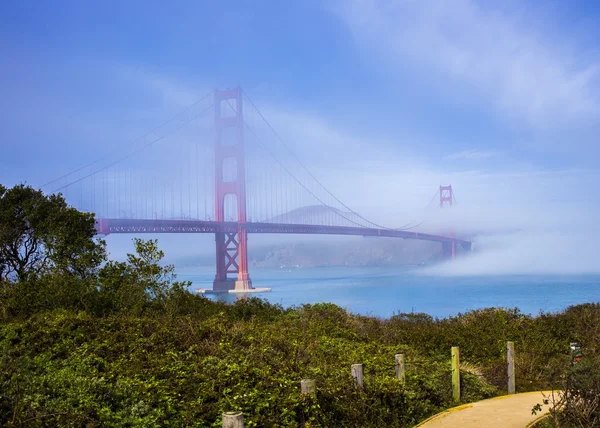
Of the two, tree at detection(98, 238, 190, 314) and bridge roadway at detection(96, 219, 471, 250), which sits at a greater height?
bridge roadway at detection(96, 219, 471, 250)

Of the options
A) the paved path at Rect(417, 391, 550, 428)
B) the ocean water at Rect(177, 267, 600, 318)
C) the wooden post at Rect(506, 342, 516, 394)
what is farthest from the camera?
the ocean water at Rect(177, 267, 600, 318)

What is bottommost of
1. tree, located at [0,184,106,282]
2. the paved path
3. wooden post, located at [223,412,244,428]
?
the paved path

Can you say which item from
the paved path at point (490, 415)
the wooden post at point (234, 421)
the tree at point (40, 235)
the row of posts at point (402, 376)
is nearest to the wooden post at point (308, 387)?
the row of posts at point (402, 376)

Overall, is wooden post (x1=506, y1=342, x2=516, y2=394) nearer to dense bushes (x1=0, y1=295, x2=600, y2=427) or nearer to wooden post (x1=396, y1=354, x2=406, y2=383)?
dense bushes (x1=0, y1=295, x2=600, y2=427)

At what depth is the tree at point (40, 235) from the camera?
2056cm

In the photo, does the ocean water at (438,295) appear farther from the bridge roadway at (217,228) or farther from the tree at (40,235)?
the tree at (40,235)

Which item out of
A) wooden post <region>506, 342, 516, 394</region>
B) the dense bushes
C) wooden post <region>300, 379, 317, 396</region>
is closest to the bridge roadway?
the dense bushes

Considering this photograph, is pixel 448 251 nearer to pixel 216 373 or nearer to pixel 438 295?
pixel 438 295

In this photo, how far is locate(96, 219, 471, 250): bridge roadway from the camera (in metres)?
41.9

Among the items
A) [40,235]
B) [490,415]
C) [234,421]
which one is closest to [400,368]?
[490,415]

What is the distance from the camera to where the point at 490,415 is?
866 cm

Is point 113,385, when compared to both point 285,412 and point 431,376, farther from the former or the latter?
point 431,376

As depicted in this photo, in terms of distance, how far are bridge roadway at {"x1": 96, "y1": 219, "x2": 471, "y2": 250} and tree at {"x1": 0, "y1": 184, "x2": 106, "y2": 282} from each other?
18.3m

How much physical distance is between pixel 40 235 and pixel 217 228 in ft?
111
